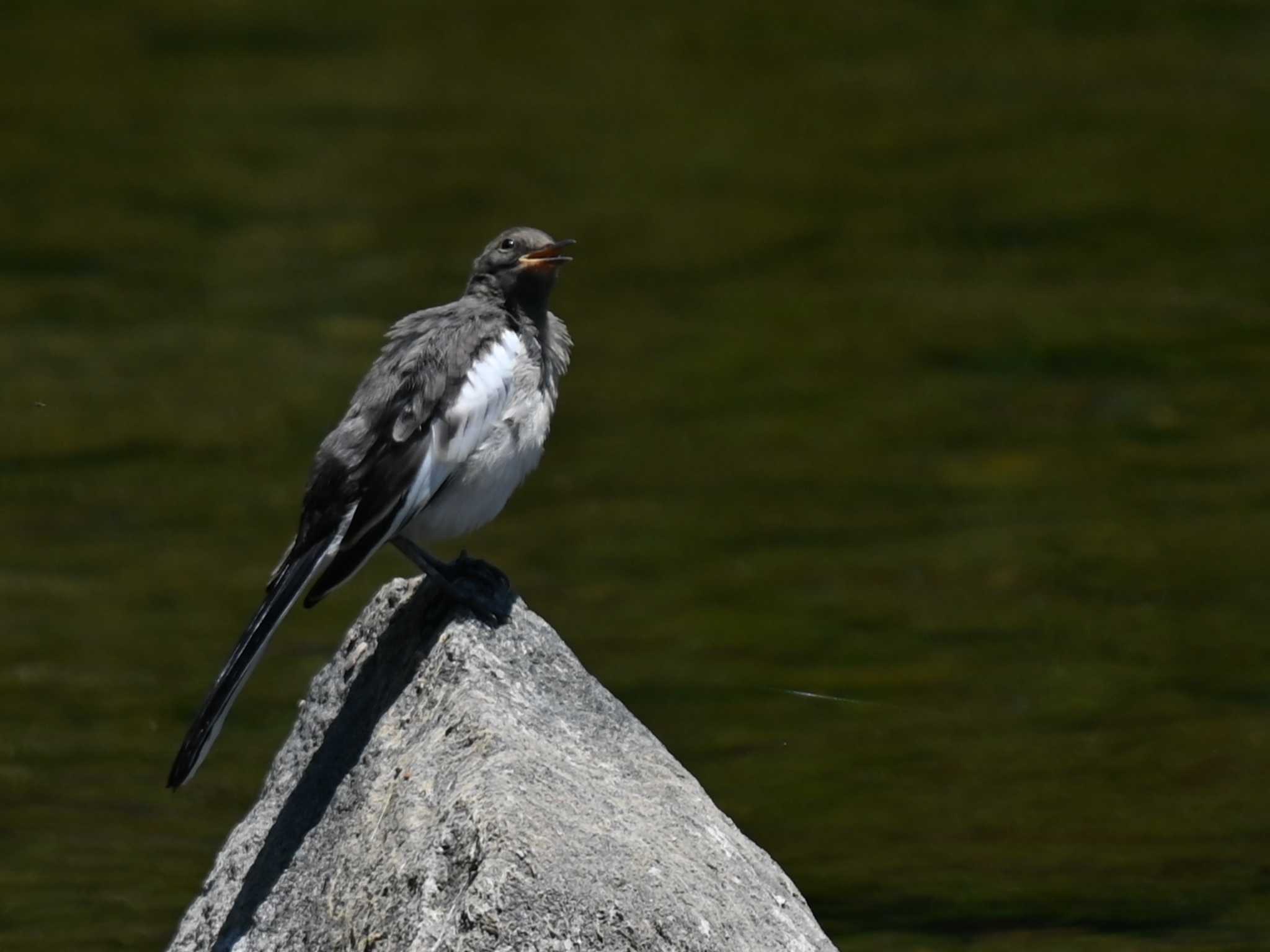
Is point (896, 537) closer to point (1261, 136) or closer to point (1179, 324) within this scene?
point (1179, 324)

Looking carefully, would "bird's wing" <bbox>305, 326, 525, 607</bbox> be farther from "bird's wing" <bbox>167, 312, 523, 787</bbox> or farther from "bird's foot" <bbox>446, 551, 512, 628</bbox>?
"bird's foot" <bbox>446, 551, 512, 628</bbox>

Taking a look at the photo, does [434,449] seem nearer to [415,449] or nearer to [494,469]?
[415,449]

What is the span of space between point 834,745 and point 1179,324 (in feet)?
23.6

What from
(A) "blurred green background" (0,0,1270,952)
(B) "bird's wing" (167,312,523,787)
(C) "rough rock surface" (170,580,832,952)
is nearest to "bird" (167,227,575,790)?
(B) "bird's wing" (167,312,523,787)

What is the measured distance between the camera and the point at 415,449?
22.7 ft

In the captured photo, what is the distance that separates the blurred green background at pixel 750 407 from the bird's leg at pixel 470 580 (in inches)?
114

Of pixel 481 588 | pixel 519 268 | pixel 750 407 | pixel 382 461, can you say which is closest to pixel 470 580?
pixel 481 588

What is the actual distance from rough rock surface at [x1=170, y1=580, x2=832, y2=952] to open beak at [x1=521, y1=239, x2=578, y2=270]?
1.26 metres

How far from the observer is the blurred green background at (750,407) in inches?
411

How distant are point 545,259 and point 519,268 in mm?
98

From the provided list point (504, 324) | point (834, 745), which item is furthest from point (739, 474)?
point (504, 324)

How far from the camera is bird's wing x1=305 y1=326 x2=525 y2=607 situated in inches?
269

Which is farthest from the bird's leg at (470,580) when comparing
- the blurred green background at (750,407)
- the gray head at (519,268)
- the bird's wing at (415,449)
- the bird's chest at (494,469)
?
the blurred green background at (750,407)

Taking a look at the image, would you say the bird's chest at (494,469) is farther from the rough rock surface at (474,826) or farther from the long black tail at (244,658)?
the long black tail at (244,658)
